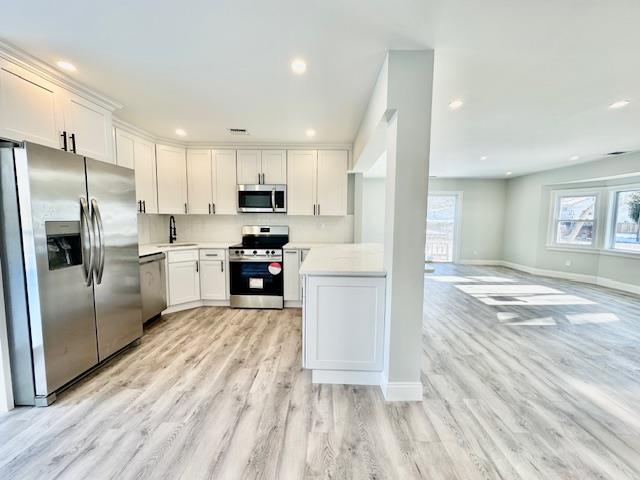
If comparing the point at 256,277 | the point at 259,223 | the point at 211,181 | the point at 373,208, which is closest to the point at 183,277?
the point at 256,277

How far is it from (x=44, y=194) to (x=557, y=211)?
8772 millimetres

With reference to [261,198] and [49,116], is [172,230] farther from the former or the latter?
[49,116]

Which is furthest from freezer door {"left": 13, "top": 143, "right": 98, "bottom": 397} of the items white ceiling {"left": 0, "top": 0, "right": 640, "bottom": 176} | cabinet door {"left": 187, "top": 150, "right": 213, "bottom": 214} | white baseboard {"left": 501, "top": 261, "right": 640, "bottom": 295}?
white baseboard {"left": 501, "top": 261, "right": 640, "bottom": 295}

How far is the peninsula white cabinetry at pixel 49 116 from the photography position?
1883mm

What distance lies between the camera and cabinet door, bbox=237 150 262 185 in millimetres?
4230

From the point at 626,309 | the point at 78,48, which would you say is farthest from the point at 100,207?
the point at 626,309

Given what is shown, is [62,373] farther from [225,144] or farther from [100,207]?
[225,144]

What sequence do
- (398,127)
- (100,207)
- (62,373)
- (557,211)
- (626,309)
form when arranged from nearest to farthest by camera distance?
(398,127) < (62,373) < (100,207) < (626,309) < (557,211)

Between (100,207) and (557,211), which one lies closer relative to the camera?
(100,207)

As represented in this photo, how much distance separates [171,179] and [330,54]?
3.21m

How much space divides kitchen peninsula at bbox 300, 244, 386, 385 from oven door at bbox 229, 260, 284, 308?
1.81 metres

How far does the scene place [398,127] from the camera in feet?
6.03

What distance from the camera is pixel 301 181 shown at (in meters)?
4.28

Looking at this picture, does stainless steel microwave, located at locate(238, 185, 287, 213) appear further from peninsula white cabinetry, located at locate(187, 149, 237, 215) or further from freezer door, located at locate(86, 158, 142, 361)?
freezer door, located at locate(86, 158, 142, 361)
